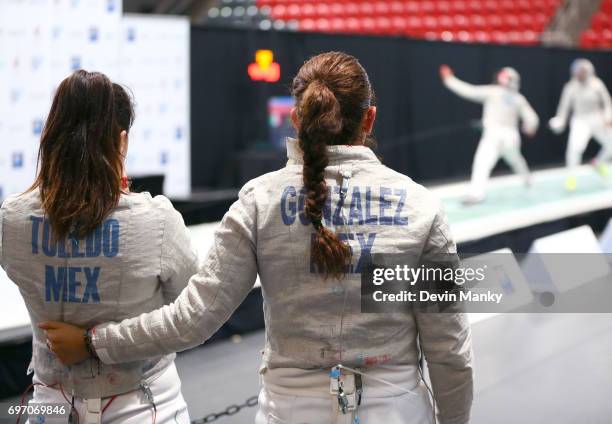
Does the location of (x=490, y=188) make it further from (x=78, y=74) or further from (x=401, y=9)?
(x=401, y=9)

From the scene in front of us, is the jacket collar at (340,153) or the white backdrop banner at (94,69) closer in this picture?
the jacket collar at (340,153)

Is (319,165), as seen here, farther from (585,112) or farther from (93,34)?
(585,112)

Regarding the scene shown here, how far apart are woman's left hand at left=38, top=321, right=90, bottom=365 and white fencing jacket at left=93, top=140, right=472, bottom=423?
0.06m

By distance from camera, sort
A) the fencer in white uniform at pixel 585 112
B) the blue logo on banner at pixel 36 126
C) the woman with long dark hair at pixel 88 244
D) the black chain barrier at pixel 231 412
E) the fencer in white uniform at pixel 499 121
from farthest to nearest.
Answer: the fencer in white uniform at pixel 585 112 < the fencer in white uniform at pixel 499 121 < the blue logo on banner at pixel 36 126 < the black chain barrier at pixel 231 412 < the woman with long dark hair at pixel 88 244

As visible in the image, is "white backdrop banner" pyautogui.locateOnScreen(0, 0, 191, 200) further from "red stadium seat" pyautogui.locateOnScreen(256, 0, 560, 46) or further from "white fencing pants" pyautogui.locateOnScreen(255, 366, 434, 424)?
"red stadium seat" pyautogui.locateOnScreen(256, 0, 560, 46)

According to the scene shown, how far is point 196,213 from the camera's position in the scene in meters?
6.11

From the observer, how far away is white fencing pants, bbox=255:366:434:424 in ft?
4.15

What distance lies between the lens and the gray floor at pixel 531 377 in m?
2.27

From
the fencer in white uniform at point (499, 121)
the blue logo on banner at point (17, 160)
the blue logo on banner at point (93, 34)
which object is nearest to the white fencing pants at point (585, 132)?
the fencer in white uniform at point (499, 121)

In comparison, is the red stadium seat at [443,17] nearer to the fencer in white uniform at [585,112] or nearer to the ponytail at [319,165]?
the fencer in white uniform at [585,112]

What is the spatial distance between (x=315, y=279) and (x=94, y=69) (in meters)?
5.32

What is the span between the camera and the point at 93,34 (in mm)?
6000

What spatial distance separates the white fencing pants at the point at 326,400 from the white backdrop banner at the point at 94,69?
4046mm

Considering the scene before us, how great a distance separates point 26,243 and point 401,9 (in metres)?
17.3
